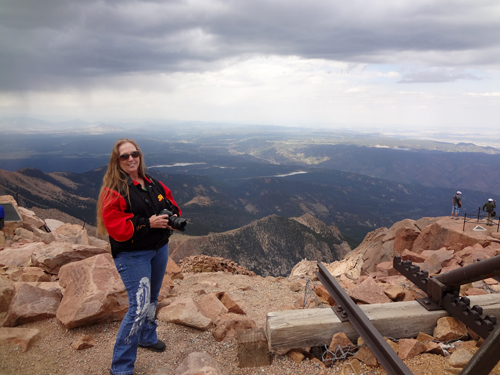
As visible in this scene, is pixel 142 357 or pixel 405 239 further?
pixel 405 239

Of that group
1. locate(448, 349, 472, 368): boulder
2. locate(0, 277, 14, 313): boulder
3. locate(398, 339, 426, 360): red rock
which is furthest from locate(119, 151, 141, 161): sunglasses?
locate(448, 349, 472, 368): boulder

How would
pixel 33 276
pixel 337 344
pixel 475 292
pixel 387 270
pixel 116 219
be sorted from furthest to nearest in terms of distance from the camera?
pixel 387 270 < pixel 33 276 < pixel 475 292 < pixel 337 344 < pixel 116 219

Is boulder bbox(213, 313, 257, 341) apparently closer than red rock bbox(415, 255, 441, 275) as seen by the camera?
Yes

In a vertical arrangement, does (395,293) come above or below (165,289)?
above

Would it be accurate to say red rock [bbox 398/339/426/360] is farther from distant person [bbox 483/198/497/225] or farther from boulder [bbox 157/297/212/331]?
distant person [bbox 483/198/497/225]

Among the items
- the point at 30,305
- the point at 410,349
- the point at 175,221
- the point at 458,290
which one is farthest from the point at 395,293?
the point at 30,305

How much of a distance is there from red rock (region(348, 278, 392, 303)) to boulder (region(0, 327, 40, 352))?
4.57 m

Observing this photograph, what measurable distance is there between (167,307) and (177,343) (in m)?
0.89

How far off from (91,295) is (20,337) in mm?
993

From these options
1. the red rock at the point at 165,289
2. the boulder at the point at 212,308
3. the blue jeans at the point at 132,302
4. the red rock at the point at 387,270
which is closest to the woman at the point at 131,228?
the blue jeans at the point at 132,302

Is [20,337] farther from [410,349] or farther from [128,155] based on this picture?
[410,349]

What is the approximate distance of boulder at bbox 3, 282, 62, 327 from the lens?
471 centimetres

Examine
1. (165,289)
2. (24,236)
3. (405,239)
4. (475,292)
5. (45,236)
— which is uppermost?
(475,292)

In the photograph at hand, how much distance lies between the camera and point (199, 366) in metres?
3.62
